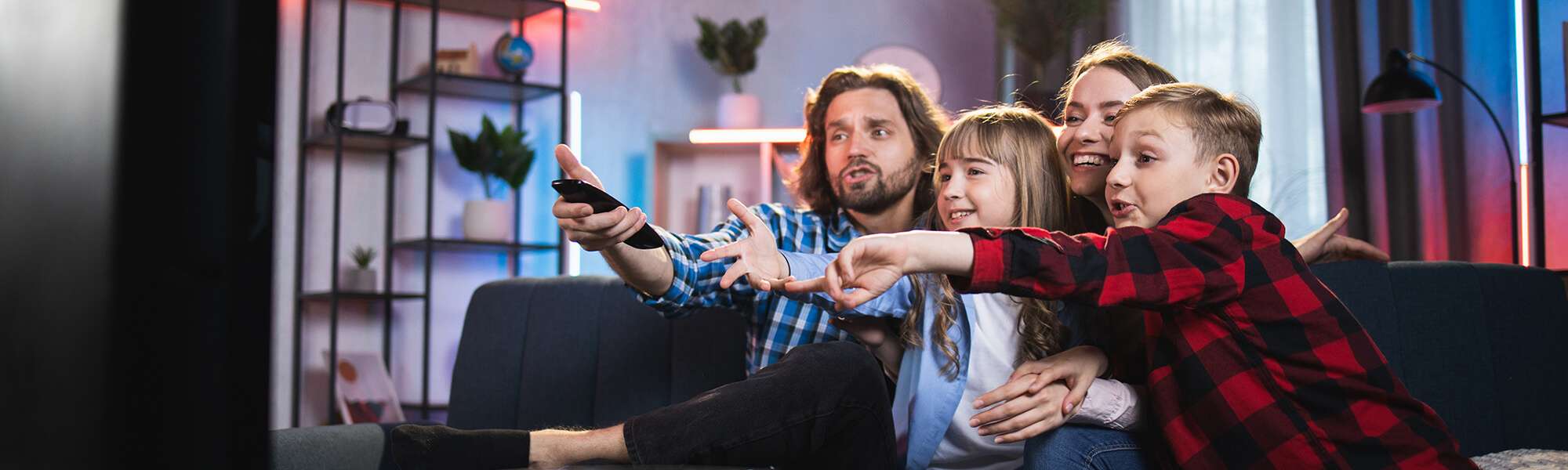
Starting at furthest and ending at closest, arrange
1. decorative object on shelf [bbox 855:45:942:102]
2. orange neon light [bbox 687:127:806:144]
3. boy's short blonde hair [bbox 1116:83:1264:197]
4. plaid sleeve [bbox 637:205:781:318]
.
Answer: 1. decorative object on shelf [bbox 855:45:942:102]
2. orange neon light [bbox 687:127:806:144]
3. plaid sleeve [bbox 637:205:781:318]
4. boy's short blonde hair [bbox 1116:83:1264:197]

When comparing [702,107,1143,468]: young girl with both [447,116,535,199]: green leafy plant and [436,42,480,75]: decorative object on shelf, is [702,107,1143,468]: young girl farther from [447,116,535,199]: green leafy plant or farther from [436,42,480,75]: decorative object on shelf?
[436,42,480,75]: decorative object on shelf

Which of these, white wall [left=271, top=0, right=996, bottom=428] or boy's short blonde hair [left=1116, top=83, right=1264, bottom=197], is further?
white wall [left=271, top=0, right=996, bottom=428]

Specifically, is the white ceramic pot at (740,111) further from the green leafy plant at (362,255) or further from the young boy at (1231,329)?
the young boy at (1231,329)

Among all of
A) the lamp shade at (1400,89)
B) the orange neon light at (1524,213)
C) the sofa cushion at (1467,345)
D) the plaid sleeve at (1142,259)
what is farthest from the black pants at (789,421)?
the orange neon light at (1524,213)

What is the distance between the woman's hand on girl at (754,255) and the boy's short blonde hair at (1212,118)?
447mm

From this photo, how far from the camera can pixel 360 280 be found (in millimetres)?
4016

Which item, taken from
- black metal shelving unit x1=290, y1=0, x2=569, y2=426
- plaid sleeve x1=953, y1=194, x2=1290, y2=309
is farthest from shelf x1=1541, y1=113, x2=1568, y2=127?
black metal shelving unit x1=290, y1=0, x2=569, y2=426

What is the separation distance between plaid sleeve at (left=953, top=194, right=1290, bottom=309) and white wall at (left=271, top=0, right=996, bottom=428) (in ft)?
10.8

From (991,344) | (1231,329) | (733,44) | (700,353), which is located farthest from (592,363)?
(733,44)

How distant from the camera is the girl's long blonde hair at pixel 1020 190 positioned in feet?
5.06

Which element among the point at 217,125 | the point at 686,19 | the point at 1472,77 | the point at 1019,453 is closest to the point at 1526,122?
the point at 1472,77

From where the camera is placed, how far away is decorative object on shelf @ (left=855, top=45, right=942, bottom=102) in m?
4.50

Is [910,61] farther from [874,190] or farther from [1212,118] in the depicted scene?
[1212,118]

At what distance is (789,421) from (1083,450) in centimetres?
36
